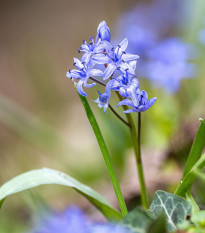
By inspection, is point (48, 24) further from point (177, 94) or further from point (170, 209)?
point (170, 209)

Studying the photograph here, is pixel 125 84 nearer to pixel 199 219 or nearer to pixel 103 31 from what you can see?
pixel 103 31

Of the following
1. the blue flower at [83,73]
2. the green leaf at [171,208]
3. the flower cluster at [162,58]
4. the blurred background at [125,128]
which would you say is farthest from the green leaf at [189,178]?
the flower cluster at [162,58]

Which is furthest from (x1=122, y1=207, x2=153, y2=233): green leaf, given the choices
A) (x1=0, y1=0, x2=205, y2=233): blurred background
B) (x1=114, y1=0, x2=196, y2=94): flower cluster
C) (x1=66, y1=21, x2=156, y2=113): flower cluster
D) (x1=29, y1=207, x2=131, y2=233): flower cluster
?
(x1=114, y1=0, x2=196, y2=94): flower cluster

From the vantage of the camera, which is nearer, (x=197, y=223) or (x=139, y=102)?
(x=197, y=223)

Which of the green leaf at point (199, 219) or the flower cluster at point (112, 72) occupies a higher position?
the flower cluster at point (112, 72)

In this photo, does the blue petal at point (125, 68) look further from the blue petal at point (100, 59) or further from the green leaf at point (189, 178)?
the green leaf at point (189, 178)

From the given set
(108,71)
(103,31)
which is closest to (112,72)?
(108,71)

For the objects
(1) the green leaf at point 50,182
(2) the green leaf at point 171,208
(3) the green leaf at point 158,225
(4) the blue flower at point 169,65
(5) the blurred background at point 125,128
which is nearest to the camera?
(3) the green leaf at point 158,225
